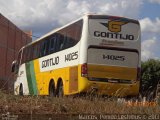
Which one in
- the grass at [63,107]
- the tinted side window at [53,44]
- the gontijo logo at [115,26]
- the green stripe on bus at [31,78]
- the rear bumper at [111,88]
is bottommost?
the grass at [63,107]

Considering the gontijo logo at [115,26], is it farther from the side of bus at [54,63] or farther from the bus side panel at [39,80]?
the bus side panel at [39,80]

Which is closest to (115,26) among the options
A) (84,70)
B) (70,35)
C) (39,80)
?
(70,35)

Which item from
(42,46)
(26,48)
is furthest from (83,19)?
(26,48)

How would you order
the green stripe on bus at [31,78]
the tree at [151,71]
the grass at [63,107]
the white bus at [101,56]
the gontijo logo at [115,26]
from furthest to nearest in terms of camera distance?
the tree at [151,71], the green stripe on bus at [31,78], the gontijo logo at [115,26], the white bus at [101,56], the grass at [63,107]

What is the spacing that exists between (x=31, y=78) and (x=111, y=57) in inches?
330

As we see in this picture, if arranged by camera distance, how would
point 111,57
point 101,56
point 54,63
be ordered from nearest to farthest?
point 101,56 < point 111,57 < point 54,63

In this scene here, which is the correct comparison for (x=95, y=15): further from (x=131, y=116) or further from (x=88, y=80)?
(x=131, y=116)

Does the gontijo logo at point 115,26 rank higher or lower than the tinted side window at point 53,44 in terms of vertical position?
higher

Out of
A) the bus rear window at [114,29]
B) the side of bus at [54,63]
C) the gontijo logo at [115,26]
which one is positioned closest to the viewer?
the bus rear window at [114,29]

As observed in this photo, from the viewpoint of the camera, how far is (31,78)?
2538cm

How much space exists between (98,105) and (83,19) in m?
8.60

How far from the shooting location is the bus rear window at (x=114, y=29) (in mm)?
18000

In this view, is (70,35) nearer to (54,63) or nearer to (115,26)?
(115,26)

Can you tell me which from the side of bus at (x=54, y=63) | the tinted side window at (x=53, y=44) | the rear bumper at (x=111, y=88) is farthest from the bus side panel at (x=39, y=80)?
the rear bumper at (x=111, y=88)
